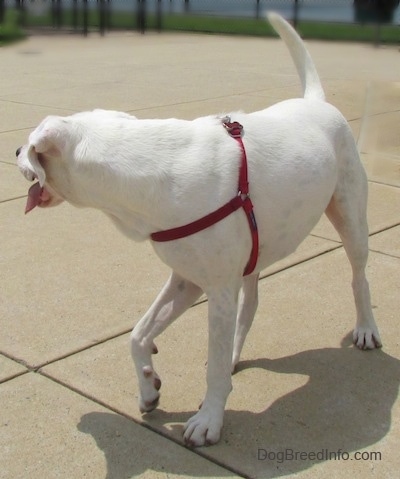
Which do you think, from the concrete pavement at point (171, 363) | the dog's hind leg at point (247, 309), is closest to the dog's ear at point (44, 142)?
the concrete pavement at point (171, 363)

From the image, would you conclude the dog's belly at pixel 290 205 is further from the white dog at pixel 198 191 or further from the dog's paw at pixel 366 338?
the dog's paw at pixel 366 338

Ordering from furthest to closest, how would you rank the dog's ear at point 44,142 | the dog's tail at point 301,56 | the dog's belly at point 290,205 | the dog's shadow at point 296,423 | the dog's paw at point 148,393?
the dog's tail at point 301,56 < the dog's paw at point 148,393 < the dog's belly at point 290,205 < the dog's shadow at point 296,423 < the dog's ear at point 44,142

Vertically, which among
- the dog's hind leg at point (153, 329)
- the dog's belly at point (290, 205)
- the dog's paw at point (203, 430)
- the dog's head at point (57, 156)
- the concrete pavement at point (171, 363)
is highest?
the dog's head at point (57, 156)

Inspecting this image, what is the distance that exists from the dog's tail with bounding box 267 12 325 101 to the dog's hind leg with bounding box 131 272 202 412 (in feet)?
4.07

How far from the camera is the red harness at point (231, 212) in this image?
10.4 feet

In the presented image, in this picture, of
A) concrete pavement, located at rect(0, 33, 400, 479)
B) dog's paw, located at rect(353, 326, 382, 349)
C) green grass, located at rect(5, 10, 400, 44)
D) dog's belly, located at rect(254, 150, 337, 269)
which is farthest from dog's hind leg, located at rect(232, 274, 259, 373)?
green grass, located at rect(5, 10, 400, 44)

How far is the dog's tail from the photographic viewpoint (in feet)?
13.6

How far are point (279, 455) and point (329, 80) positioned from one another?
9477 millimetres

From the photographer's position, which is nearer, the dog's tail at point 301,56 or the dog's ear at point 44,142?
the dog's ear at point 44,142

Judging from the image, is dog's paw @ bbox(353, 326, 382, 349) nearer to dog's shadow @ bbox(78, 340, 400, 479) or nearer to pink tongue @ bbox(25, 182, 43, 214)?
dog's shadow @ bbox(78, 340, 400, 479)

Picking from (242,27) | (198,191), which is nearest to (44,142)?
(198,191)

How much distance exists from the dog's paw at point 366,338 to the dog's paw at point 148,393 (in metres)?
1.16

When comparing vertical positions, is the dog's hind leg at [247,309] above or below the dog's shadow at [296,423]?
above

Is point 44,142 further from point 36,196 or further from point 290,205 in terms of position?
point 290,205
